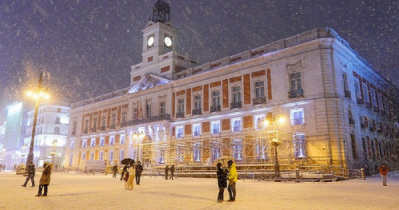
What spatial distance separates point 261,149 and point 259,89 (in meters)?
6.10

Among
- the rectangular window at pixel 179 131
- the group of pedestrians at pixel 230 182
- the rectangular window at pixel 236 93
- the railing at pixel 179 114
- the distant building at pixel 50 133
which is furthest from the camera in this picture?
the distant building at pixel 50 133

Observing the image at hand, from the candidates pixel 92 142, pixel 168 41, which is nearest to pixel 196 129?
pixel 168 41

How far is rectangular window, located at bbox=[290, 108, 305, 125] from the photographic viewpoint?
26.3 m

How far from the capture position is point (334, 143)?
24109 millimetres

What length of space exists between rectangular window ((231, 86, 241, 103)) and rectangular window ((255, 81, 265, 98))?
211 centimetres

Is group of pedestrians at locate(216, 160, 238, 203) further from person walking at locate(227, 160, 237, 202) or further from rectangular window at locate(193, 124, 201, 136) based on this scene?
rectangular window at locate(193, 124, 201, 136)

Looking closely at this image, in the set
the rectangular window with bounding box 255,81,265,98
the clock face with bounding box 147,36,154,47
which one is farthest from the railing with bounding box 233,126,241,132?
the clock face with bounding box 147,36,154,47

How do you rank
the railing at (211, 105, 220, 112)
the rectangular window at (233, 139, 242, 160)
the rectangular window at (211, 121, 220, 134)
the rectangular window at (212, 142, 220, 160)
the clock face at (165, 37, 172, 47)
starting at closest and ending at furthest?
the rectangular window at (233, 139, 242, 160) < the rectangular window at (212, 142, 220, 160) < the rectangular window at (211, 121, 220, 134) < the railing at (211, 105, 220, 112) < the clock face at (165, 37, 172, 47)

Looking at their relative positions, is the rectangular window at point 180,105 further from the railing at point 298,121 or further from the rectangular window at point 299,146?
the rectangular window at point 299,146

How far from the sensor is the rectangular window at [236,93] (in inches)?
1236

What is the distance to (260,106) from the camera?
29031 millimetres

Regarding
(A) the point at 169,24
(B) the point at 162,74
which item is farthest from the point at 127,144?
(A) the point at 169,24

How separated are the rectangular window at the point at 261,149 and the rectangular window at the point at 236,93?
5.19m

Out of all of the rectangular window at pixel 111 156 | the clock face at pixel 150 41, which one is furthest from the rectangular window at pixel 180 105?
the rectangular window at pixel 111 156
